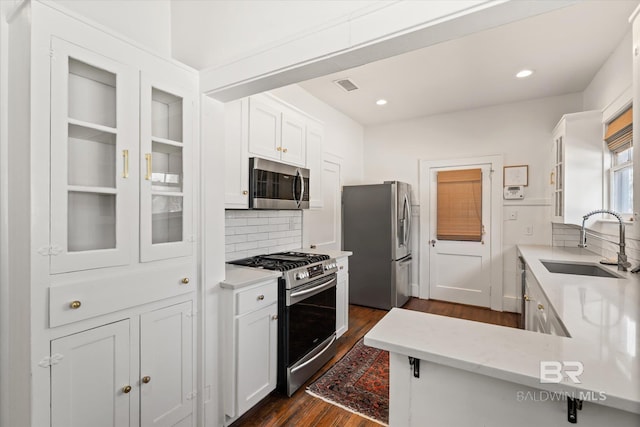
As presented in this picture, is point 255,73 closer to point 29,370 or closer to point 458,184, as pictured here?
point 29,370

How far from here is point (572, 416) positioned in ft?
2.75

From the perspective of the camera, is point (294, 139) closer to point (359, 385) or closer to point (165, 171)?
point (165, 171)

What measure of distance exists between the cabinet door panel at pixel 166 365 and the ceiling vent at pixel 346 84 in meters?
2.76

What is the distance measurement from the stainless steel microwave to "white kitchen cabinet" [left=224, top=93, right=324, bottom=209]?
0.06 metres

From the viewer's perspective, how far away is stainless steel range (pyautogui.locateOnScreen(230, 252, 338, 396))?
2217mm

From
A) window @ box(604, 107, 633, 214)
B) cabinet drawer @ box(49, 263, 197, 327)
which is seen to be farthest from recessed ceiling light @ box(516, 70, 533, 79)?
cabinet drawer @ box(49, 263, 197, 327)

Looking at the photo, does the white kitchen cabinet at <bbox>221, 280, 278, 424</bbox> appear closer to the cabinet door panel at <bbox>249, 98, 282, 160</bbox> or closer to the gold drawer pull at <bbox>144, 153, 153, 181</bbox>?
the gold drawer pull at <bbox>144, 153, 153, 181</bbox>

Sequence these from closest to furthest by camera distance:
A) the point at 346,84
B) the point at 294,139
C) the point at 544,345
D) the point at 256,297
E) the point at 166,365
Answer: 1. the point at 544,345
2. the point at 166,365
3. the point at 256,297
4. the point at 294,139
5. the point at 346,84

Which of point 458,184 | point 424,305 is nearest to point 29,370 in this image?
point 424,305

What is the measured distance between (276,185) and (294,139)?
1.87 ft

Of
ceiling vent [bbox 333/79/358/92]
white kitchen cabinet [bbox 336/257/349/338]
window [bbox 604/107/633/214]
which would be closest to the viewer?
window [bbox 604/107/633/214]

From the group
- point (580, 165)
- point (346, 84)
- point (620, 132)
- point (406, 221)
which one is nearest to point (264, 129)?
point (346, 84)

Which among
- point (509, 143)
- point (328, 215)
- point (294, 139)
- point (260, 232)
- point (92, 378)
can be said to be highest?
point (509, 143)

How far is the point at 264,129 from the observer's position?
250cm
